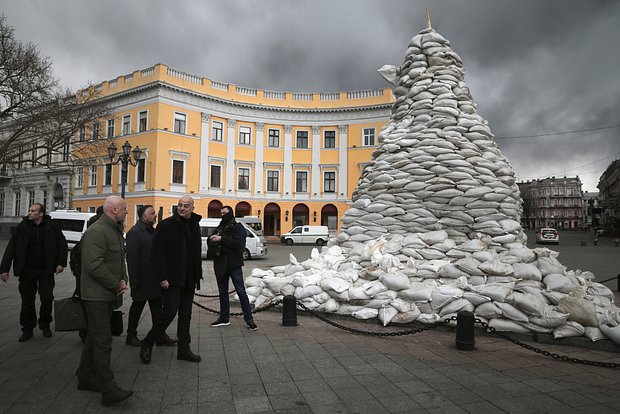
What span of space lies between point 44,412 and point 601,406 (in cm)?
419

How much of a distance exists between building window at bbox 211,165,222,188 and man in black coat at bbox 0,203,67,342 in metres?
28.6

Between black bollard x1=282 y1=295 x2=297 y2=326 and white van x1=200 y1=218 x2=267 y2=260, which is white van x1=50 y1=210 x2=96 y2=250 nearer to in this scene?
white van x1=200 y1=218 x2=267 y2=260

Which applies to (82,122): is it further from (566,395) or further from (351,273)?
(566,395)

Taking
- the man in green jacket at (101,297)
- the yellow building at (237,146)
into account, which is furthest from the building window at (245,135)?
the man in green jacket at (101,297)

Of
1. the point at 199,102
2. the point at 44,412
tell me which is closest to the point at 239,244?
the point at 44,412

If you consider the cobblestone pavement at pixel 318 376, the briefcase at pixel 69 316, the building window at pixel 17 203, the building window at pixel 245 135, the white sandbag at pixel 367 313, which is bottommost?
the cobblestone pavement at pixel 318 376

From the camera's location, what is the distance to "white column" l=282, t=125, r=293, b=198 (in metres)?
35.5

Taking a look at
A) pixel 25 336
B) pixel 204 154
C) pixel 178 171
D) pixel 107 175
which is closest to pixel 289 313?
pixel 25 336

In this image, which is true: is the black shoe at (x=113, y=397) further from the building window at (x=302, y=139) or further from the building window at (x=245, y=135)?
the building window at (x=302, y=139)

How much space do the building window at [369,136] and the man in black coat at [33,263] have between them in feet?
104

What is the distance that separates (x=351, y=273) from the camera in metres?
6.69

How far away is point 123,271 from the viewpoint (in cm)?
396

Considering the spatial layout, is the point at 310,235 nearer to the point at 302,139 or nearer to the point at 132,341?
the point at 302,139

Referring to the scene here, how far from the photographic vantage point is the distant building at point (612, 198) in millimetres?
55753
